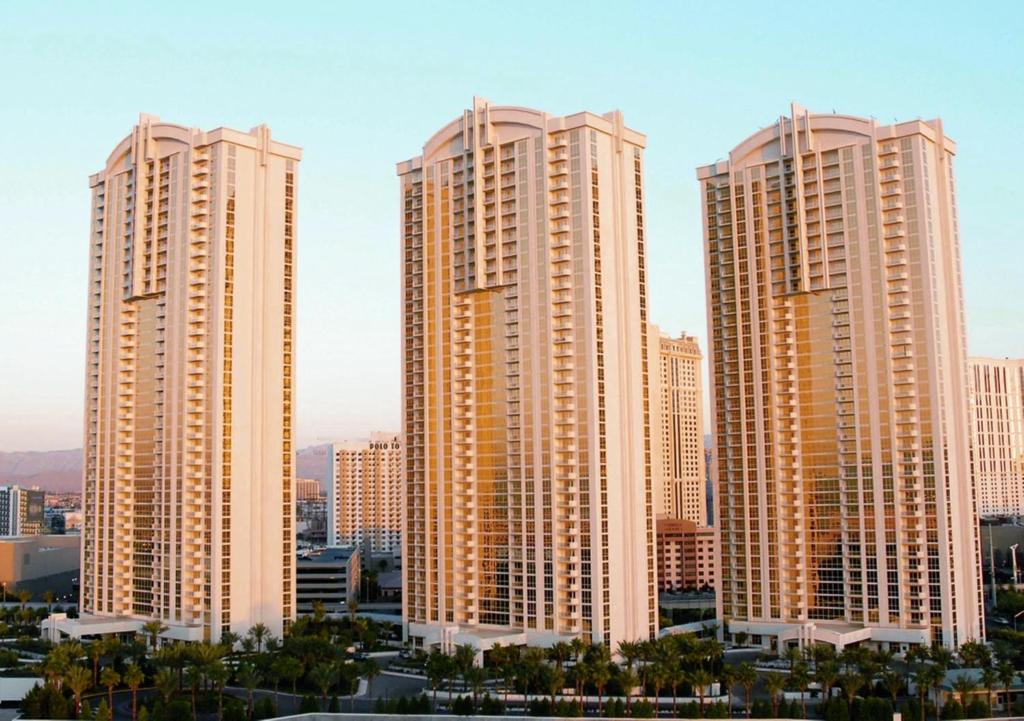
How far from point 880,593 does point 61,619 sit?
7503cm

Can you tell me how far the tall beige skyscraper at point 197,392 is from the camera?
3912 inches

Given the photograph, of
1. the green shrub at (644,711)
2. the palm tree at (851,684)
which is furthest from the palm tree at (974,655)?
the green shrub at (644,711)

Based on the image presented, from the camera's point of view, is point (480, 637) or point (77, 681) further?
point (480, 637)

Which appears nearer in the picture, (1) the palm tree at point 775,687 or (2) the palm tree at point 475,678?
(1) the palm tree at point 775,687

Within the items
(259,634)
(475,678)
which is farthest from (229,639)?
(475,678)

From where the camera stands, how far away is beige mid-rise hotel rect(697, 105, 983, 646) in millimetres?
98312

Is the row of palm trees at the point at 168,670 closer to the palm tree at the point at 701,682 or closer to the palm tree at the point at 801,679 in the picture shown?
the palm tree at the point at 701,682

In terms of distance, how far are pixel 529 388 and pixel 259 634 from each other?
30.5 m

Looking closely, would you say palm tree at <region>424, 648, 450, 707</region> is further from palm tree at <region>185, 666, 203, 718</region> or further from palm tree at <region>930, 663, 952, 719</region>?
palm tree at <region>930, 663, 952, 719</region>

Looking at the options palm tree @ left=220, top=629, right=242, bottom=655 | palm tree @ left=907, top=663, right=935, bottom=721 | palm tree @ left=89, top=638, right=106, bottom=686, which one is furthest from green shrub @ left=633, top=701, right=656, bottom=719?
palm tree @ left=89, top=638, right=106, bottom=686

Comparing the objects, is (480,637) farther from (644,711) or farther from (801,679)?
(801,679)

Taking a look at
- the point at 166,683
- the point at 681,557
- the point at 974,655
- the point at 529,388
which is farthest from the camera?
the point at 681,557

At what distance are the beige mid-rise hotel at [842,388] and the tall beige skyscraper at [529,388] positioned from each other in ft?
56.1

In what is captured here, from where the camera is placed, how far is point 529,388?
95625 millimetres
